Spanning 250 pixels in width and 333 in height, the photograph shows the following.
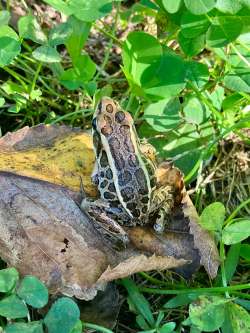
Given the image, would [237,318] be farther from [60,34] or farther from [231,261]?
[60,34]

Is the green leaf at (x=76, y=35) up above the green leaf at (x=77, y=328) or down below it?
above

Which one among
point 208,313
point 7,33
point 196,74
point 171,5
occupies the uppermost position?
point 171,5

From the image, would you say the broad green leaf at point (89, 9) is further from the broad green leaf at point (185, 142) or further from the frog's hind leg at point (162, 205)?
the frog's hind leg at point (162, 205)

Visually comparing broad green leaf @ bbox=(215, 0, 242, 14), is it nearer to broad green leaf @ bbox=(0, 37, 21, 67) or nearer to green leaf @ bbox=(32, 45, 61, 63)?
green leaf @ bbox=(32, 45, 61, 63)

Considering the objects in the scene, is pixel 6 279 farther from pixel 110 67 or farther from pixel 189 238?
pixel 110 67

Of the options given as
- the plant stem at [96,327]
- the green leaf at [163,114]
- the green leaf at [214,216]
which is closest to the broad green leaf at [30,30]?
the green leaf at [163,114]

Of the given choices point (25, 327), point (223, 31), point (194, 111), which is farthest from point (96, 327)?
point (223, 31)

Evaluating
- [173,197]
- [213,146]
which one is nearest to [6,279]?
[173,197]
